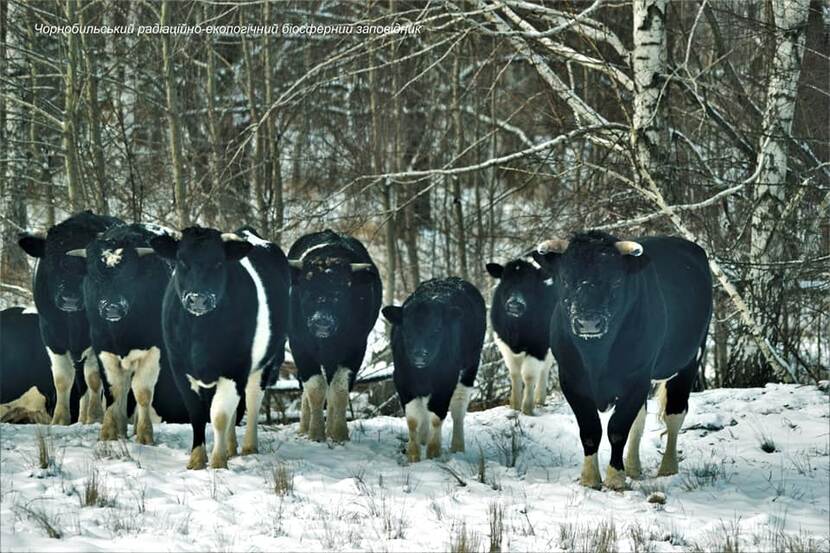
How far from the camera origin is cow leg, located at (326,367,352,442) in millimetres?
11406

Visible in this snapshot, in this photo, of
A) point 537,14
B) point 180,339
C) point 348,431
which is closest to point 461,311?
point 348,431

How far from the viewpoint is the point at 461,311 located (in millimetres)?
11484

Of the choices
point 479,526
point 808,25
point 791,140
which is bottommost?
point 479,526

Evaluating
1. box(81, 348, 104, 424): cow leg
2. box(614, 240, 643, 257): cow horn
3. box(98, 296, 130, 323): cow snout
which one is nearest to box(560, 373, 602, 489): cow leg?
box(614, 240, 643, 257): cow horn

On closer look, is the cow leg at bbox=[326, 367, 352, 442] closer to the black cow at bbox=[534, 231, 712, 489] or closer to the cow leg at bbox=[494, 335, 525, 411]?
the cow leg at bbox=[494, 335, 525, 411]

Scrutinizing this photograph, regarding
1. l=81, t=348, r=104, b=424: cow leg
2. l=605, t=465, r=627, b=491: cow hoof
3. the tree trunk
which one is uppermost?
the tree trunk

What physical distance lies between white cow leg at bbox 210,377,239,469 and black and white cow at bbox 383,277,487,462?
69.2 inches

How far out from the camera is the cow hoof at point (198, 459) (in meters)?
9.54

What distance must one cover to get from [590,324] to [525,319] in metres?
4.02

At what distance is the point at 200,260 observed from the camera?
9617 mm

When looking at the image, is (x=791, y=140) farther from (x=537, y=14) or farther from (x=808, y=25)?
(x=537, y=14)

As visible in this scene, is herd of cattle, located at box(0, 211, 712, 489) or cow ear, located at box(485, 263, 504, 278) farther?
cow ear, located at box(485, 263, 504, 278)

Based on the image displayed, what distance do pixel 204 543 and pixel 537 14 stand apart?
1080 centimetres

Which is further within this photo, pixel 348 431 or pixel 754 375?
pixel 754 375
